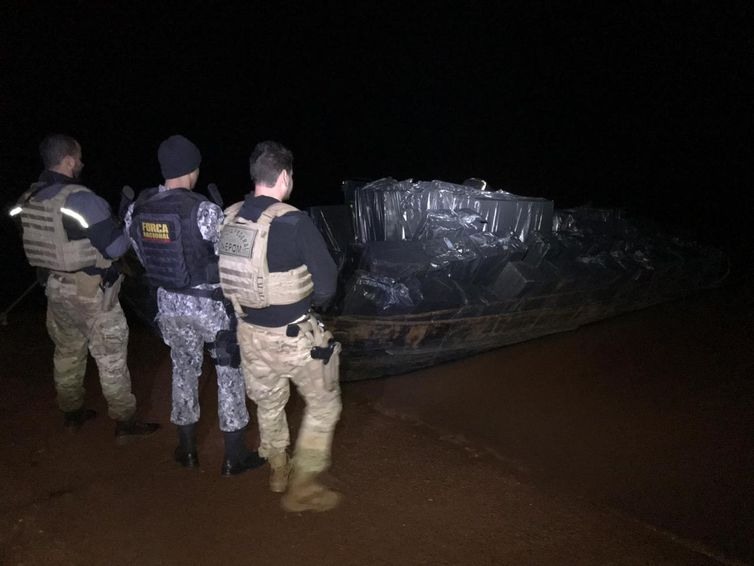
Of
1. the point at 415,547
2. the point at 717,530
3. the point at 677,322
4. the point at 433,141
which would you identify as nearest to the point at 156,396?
the point at 415,547

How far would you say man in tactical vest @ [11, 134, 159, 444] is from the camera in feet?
11.1

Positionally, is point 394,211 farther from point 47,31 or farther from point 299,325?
point 47,31

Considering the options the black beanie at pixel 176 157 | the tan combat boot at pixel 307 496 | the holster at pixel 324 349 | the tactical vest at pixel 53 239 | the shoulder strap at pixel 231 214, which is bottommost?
the tan combat boot at pixel 307 496

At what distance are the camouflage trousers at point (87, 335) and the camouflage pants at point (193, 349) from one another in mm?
530

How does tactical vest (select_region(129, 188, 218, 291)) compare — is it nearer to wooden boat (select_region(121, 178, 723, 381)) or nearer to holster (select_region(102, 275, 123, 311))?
holster (select_region(102, 275, 123, 311))

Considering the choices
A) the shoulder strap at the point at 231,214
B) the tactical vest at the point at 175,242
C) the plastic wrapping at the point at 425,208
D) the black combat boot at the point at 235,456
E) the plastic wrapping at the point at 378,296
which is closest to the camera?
the shoulder strap at the point at 231,214

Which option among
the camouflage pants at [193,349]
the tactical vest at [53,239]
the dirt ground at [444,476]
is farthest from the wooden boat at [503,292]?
the camouflage pants at [193,349]

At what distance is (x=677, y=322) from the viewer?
21.7 feet

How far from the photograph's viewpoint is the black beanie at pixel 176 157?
313 cm

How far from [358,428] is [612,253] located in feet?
14.1

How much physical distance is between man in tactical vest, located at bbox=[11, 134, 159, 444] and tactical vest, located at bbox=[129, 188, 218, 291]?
1.16 ft

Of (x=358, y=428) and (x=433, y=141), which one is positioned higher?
(x=433, y=141)

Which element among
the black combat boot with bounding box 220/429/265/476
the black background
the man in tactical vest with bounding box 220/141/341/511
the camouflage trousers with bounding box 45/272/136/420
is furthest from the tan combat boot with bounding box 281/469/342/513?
the black background

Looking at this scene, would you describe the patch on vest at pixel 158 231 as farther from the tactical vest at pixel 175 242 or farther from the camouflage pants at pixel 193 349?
the camouflage pants at pixel 193 349
